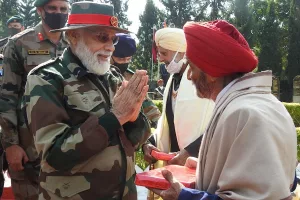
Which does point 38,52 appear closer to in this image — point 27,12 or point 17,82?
point 17,82

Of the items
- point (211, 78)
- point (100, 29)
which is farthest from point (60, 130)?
point (211, 78)

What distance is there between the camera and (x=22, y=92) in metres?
3.60

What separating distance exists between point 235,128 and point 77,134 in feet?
2.87

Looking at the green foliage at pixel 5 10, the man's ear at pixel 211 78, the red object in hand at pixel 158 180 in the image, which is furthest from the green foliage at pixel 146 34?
the man's ear at pixel 211 78

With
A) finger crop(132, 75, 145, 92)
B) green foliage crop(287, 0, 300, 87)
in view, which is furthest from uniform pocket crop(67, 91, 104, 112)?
green foliage crop(287, 0, 300, 87)

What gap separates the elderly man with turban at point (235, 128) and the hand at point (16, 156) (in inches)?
71.8

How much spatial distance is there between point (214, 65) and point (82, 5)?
1.10 m

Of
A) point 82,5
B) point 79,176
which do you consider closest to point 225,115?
point 79,176

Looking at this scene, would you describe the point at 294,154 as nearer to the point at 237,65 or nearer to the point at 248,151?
the point at 248,151

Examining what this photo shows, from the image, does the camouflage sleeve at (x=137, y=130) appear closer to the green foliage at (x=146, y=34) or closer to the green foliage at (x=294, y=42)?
the green foliage at (x=294, y=42)

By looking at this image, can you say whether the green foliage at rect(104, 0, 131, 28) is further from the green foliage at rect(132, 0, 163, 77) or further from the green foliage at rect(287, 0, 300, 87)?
the green foliage at rect(287, 0, 300, 87)

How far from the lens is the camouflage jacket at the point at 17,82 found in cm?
346

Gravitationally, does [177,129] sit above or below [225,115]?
below

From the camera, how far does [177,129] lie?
3.55m
